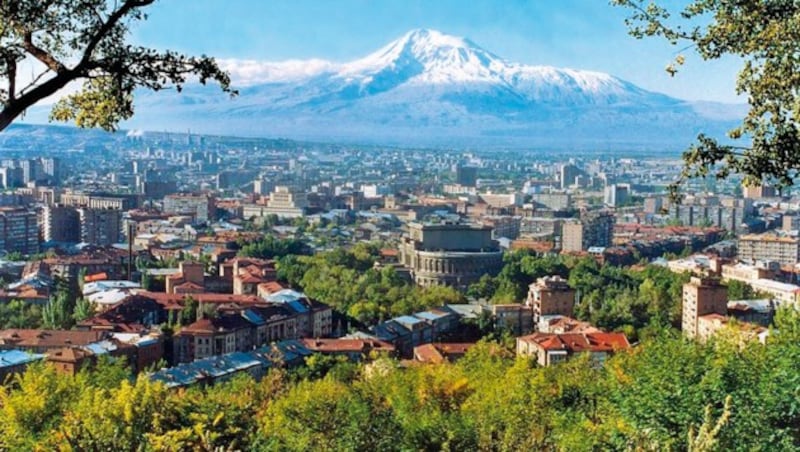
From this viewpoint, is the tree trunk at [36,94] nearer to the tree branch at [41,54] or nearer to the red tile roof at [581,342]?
the tree branch at [41,54]

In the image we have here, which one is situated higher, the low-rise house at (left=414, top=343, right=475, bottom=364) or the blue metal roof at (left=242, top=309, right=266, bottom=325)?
the blue metal roof at (left=242, top=309, right=266, bottom=325)

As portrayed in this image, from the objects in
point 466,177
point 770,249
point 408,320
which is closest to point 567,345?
point 408,320

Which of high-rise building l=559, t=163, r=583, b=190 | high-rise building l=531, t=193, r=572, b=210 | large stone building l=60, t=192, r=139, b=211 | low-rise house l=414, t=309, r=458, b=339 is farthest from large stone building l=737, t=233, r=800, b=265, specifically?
high-rise building l=559, t=163, r=583, b=190

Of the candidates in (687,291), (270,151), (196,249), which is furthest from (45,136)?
(687,291)

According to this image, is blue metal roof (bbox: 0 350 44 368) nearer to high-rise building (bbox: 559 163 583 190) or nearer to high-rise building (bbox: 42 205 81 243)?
high-rise building (bbox: 42 205 81 243)

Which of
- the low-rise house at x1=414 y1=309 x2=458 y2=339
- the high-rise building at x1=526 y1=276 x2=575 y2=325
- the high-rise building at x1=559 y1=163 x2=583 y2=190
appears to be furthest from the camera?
the high-rise building at x1=559 y1=163 x2=583 y2=190

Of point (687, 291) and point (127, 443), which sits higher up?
point (127, 443)

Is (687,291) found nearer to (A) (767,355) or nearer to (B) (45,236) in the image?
(A) (767,355)
